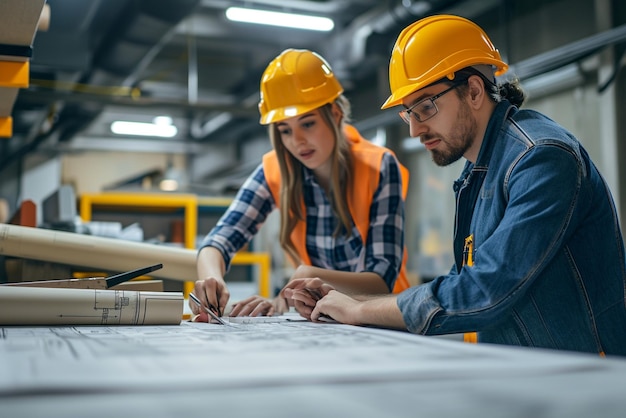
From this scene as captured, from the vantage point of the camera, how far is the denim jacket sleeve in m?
1.22

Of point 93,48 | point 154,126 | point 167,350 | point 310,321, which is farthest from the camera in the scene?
point 154,126

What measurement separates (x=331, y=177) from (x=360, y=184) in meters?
0.11

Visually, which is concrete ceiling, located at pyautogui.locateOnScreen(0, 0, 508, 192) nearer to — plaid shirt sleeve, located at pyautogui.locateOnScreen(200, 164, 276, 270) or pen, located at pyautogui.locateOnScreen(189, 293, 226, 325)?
plaid shirt sleeve, located at pyautogui.locateOnScreen(200, 164, 276, 270)

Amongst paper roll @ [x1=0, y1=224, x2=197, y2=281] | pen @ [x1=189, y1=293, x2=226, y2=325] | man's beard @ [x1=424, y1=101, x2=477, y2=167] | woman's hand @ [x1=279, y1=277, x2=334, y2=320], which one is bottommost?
pen @ [x1=189, y1=293, x2=226, y2=325]

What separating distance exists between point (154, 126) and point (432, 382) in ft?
33.7

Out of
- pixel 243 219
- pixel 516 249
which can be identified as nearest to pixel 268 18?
pixel 243 219

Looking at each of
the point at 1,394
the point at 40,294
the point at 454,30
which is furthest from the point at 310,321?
the point at 1,394

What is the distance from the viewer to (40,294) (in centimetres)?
132

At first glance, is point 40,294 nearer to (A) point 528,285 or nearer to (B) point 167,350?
(B) point 167,350

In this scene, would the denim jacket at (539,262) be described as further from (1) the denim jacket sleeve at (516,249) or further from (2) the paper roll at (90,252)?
(2) the paper roll at (90,252)

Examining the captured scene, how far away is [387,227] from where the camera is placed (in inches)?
79.6

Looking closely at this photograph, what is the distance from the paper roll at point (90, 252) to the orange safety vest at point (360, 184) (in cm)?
37

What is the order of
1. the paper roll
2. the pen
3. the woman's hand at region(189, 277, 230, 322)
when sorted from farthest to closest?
the paper roll → the woman's hand at region(189, 277, 230, 322) → the pen

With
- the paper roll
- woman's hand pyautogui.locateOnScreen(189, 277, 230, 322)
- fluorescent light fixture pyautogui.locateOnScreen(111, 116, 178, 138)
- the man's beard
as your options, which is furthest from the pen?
fluorescent light fixture pyautogui.locateOnScreen(111, 116, 178, 138)
